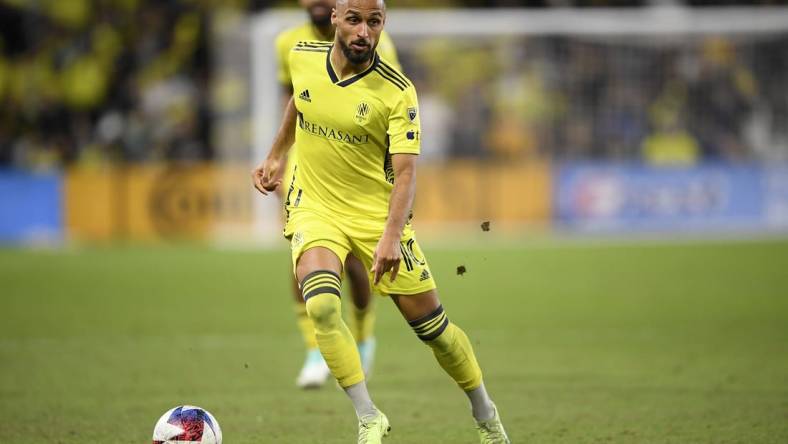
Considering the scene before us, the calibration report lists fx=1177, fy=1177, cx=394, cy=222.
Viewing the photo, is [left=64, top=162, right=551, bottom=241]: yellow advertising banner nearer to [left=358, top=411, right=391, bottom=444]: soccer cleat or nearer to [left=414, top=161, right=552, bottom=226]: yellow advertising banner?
[left=414, top=161, right=552, bottom=226]: yellow advertising banner

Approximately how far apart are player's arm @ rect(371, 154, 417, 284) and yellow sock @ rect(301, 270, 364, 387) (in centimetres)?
23

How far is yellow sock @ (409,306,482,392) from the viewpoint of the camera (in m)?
5.75

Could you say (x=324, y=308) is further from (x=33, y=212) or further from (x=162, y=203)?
(x=33, y=212)

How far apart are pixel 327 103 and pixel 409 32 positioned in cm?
1527

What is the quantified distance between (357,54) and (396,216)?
2.63 ft

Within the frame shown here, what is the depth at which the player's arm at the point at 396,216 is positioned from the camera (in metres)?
5.50

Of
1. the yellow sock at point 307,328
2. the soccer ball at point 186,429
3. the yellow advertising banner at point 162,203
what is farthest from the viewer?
the yellow advertising banner at point 162,203

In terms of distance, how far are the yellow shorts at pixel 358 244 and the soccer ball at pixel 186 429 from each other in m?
0.89

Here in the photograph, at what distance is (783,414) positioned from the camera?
681cm

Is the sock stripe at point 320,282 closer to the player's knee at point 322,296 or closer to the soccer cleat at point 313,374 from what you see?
the player's knee at point 322,296

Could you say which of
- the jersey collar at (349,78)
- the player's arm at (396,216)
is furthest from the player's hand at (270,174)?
the player's arm at (396,216)

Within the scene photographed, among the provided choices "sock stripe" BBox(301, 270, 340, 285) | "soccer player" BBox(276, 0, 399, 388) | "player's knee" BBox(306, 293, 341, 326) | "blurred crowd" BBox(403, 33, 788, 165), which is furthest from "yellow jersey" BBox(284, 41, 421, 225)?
"blurred crowd" BBox(403, 33, 788, 165)

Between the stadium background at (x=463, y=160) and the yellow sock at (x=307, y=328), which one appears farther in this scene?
the stadium background at (x=463, y=160)

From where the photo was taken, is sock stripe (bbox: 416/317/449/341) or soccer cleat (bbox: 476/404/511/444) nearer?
sock stripe (bbox: 416/317/449/341)
